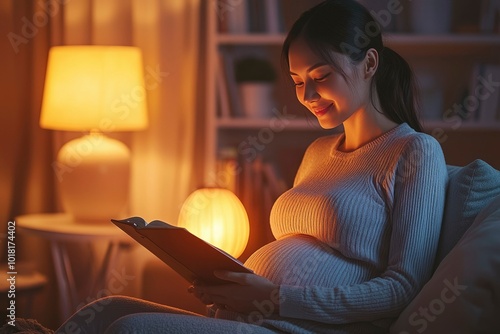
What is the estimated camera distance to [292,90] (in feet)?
9.96

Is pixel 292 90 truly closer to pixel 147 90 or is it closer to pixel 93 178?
pixel 147 90

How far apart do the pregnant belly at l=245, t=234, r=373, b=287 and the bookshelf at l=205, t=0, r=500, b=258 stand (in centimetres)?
135

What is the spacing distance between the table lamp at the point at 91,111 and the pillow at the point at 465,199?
1487 millimetres

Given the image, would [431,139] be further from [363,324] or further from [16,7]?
[16,7]

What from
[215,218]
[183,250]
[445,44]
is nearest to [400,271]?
[183,250]

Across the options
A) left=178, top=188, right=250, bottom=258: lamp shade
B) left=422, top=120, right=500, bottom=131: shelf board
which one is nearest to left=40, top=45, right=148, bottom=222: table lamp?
left=178, top=188, right=250, bottom=258: lamp shade

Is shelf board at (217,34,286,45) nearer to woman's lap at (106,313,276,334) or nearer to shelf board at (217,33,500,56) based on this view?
shelf board at (217,33,500,56)

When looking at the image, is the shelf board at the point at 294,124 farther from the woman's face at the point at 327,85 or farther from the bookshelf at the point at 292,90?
the woman's face at the point at 327,85

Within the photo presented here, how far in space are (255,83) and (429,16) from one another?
669 mm

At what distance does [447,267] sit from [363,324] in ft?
0.69

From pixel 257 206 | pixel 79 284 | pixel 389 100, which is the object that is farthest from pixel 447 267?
pixel 79 284

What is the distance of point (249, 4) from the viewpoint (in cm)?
290

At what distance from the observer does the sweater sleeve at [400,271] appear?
133 cm

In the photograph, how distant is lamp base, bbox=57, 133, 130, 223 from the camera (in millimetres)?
2652
